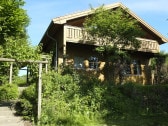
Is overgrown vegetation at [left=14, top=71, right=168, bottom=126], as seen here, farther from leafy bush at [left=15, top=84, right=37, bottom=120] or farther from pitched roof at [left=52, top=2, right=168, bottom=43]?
pitched roof at [left=52, top=2, right=168, bottom=43]

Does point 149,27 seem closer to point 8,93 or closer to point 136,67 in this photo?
point 136,67

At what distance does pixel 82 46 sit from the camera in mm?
26703

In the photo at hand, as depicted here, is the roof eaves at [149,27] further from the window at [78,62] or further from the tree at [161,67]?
the window at [78,62]

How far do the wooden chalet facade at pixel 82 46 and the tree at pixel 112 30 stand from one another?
3.42ft

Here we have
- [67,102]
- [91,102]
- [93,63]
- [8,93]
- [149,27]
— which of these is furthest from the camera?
[149,27]

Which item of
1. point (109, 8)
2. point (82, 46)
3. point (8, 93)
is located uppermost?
point (109, 8)

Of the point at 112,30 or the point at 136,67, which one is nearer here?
the point at 112,30

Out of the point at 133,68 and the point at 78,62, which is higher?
the point at 78,62

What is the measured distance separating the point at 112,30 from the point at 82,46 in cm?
417

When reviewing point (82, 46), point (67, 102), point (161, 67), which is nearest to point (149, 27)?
point (161, 67)

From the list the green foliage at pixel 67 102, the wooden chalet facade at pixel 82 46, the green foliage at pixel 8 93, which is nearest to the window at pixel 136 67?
the wooden chalet facade at pixel 82 46

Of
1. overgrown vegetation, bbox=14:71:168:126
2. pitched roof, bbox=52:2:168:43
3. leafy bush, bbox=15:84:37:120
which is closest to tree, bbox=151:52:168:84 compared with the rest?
pitched roof, bbox=52:2:168:43

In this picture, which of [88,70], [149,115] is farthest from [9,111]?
[88,70]

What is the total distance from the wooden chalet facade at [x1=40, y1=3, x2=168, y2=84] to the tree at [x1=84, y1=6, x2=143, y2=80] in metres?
1.04
